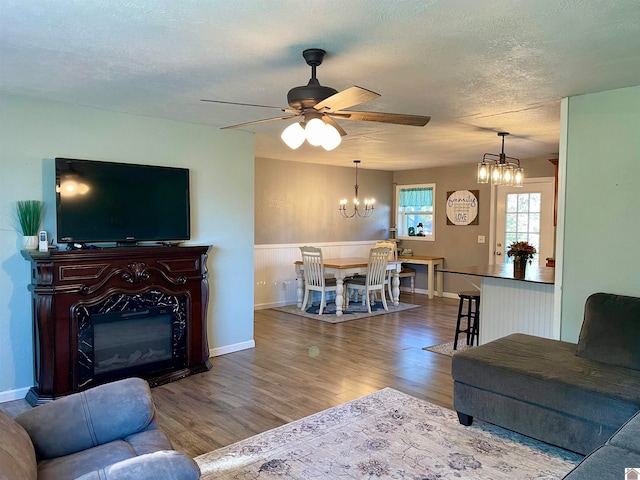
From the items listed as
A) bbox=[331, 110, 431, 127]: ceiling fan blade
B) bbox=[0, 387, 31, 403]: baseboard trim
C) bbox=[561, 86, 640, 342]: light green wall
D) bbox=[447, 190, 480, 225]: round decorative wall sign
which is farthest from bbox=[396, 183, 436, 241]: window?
bbox=[0, 387, 31, 403]: baseboard trim

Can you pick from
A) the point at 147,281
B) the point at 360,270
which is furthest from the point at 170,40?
the point at 360,270

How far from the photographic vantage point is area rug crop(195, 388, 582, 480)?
2.56 m

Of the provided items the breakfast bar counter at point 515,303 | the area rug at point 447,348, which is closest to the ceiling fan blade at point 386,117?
the breakfast bar counter at point 515,303

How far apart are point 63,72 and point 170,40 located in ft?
3.31

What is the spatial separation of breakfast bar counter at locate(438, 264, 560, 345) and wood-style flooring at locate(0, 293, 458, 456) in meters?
0.60

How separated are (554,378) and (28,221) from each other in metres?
3.76

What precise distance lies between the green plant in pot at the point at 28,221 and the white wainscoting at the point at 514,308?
3982 millimetres

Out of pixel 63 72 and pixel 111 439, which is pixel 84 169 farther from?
pixel 111 439

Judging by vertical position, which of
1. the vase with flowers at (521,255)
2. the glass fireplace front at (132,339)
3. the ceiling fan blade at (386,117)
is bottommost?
the glass fireplace front at (132,339)

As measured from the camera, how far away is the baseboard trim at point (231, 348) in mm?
4762

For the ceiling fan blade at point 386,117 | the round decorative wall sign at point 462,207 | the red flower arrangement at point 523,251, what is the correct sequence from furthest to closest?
the round decorative wall sign at point 462,207 → the red flower arrangement at point 523,251 → the ceiling fan blade at point 386,117

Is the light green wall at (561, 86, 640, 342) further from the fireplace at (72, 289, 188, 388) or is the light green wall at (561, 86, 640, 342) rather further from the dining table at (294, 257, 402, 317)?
the dining table at (294, 257, 402, 317)

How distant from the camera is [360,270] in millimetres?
6973

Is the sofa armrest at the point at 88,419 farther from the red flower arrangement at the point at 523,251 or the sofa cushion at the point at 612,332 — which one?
the red flower arrangement at the point at 523,251
